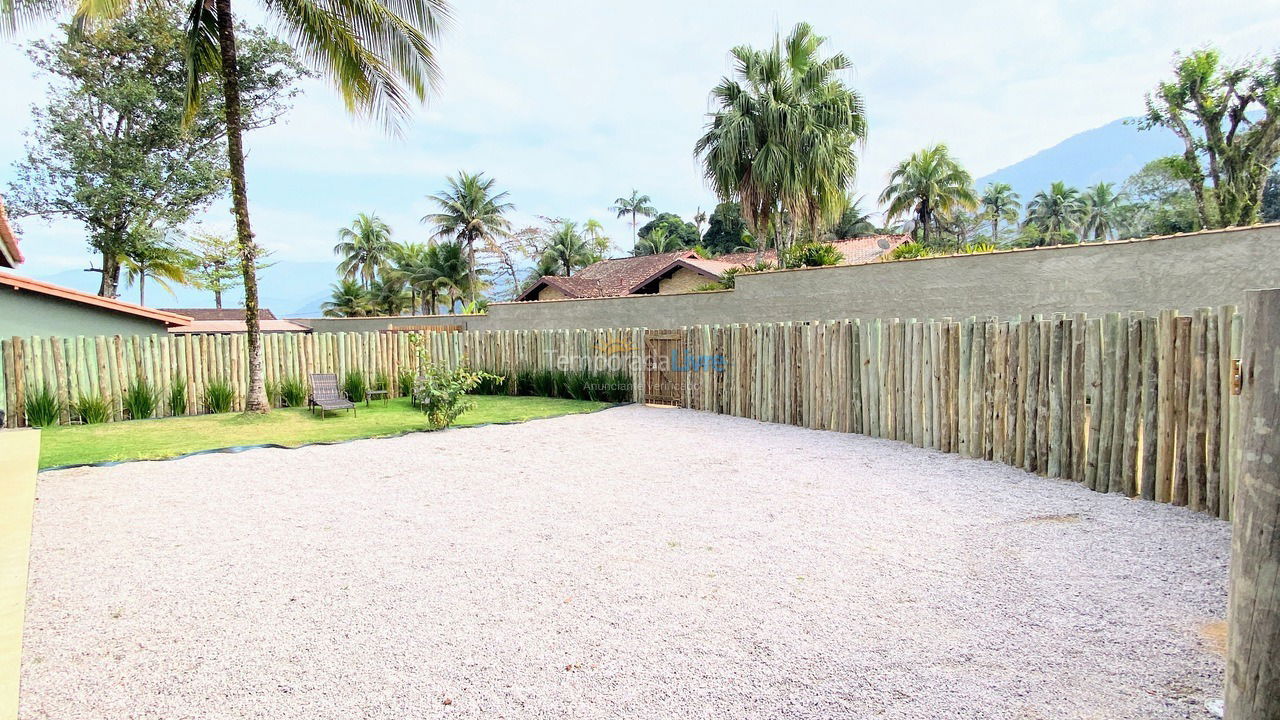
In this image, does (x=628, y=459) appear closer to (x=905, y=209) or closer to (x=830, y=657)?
(x=830, y=657)

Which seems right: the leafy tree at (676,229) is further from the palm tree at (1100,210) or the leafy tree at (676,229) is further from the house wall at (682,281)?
the palm tree at (1100,210)

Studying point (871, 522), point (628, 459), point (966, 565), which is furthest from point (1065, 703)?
point (628, 459)

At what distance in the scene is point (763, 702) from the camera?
2621mm

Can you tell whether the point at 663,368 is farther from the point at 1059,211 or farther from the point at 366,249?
the point at 1059,211

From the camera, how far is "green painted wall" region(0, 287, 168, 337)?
480 inches

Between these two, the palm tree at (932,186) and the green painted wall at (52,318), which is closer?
the green painted wall at (52,318)

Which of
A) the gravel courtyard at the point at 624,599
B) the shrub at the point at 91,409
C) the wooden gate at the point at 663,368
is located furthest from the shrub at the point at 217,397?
the wooden gate at the point at 663,368

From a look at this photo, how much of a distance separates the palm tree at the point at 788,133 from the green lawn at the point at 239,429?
41.1ft

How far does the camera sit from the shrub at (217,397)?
12281mm

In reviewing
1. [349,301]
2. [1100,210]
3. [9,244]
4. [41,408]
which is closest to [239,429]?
[41,408]

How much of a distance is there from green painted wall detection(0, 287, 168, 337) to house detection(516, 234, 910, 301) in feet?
53.8

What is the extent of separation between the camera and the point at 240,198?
11.2 meters

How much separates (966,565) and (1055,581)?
1.54 feet

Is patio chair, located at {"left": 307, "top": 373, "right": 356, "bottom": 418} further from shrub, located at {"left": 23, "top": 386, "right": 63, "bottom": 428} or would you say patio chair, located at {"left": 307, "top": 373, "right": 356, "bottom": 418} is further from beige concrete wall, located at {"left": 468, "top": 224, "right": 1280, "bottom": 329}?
beige concrete wall, located at {"left": 468, "top": 224, "right": 1280, "bottom": 329}
